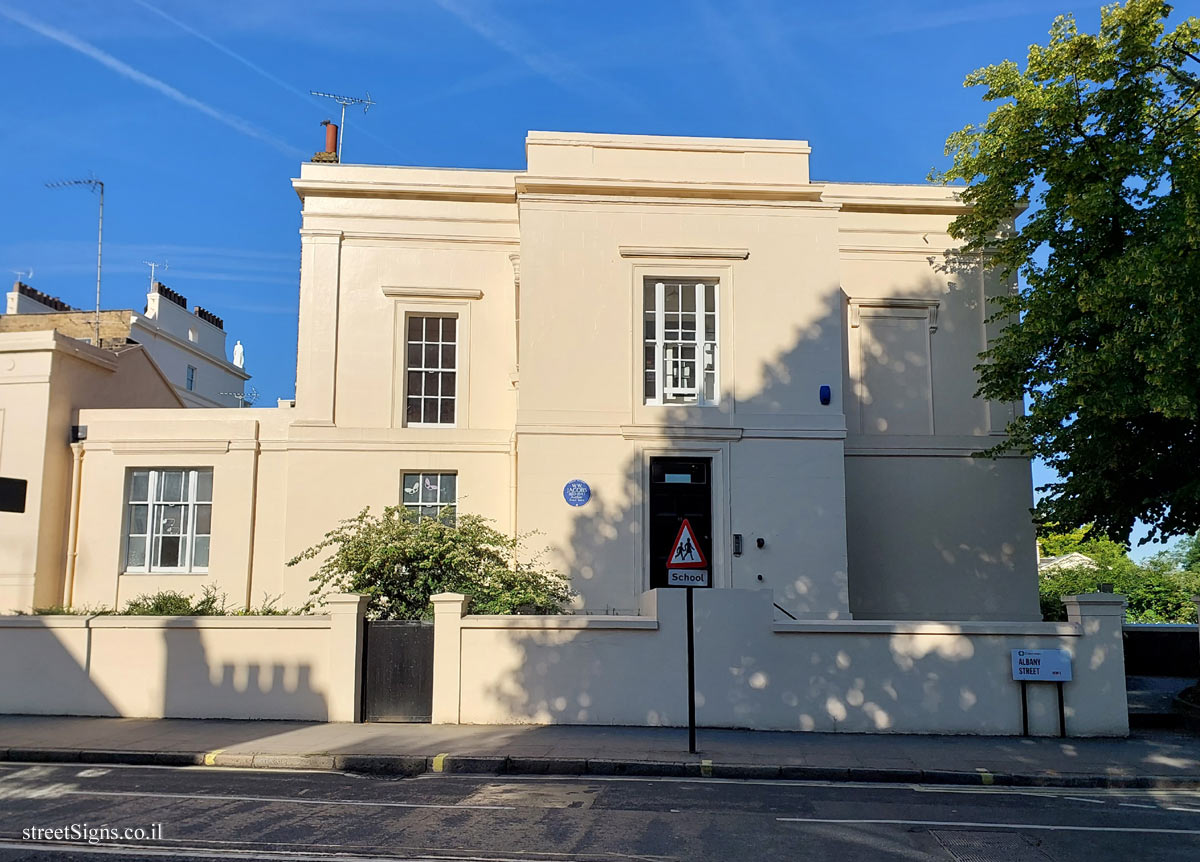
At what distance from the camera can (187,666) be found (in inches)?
552

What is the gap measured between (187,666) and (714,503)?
8.68 meters

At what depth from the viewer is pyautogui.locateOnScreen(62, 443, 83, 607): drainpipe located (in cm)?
2002

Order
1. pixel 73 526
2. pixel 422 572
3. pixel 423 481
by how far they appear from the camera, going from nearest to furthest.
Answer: pixel 422 572
pixel 423 481
pixel 73 526

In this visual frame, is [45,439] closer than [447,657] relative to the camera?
No

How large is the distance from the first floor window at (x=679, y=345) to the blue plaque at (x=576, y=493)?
6.62ft

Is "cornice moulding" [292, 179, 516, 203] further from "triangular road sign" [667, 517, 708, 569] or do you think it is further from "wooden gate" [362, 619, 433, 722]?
"triangular road sign" [667, 517, 708, 569]

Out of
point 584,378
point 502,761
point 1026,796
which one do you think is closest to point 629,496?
point 584,378

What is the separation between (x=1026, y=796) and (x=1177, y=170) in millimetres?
9985

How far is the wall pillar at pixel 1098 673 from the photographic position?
43.7ft

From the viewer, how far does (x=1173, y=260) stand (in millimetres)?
13430

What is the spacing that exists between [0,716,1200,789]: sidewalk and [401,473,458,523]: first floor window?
680cm

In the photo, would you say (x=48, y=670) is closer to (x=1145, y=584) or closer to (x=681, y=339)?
(x=681, y=339)

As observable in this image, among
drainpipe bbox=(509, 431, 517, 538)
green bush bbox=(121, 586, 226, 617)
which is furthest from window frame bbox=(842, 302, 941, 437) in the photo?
green bush bbox=(121, 586, 226, 617)

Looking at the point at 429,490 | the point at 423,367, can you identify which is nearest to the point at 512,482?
the point at 429,490
